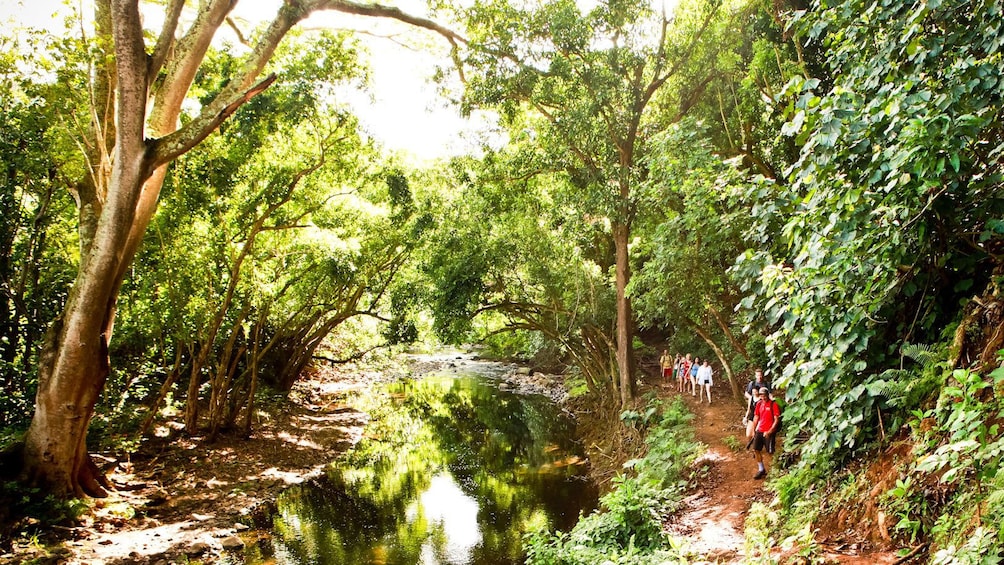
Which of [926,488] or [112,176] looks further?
[112,176]

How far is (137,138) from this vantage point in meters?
8.64

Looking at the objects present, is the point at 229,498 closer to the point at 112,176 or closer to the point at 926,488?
the point at 112,176

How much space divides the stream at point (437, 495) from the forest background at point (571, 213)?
329 centimetres

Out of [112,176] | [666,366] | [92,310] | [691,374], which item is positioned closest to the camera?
[112,176]

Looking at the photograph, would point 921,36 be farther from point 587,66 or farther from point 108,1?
point 108,1

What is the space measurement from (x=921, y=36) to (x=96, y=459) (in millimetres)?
15515

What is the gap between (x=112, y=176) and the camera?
8.73m

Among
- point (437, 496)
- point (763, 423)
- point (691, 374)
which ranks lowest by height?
point (437, 496)

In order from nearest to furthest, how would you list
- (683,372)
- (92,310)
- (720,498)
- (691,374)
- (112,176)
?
(112,176), (92,310), (720,498), (691,374), (683,372)

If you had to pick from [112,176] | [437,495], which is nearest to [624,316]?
[437,495]

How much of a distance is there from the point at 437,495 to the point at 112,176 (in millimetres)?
9695

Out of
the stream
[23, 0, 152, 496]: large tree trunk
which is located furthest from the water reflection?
[23, 0, 152, 496]: large tree trunk

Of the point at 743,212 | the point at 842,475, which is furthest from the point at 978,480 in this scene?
the point at 743,212

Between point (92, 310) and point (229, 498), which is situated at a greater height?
point (92, 310)
